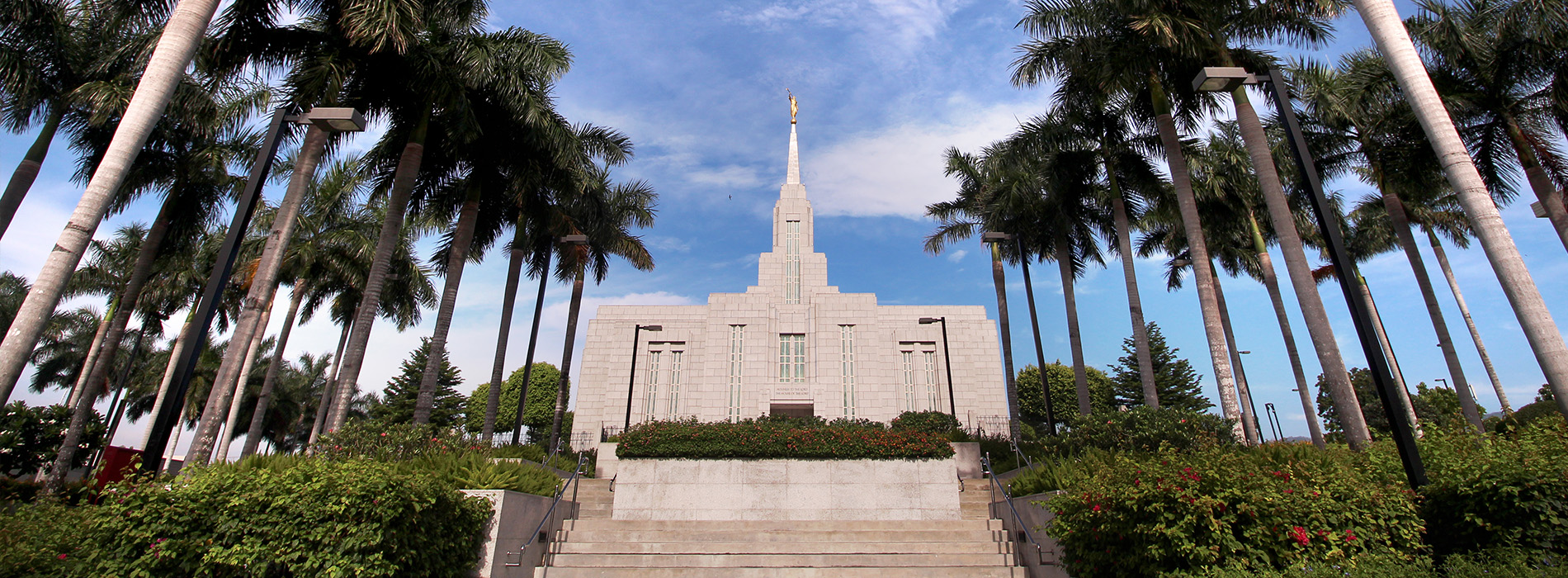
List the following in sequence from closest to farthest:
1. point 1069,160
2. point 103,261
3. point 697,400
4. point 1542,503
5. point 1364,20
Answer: point 1542,503, point 1364,20, point 1069,160, point 103,261, point 697,400

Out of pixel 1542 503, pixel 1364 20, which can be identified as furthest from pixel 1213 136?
pixel 1542 503

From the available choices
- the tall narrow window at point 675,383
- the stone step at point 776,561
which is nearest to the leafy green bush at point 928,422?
the stone step at point 776,561

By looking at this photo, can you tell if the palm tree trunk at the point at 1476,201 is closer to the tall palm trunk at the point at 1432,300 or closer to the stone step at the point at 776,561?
the stone step at the point at 776,561

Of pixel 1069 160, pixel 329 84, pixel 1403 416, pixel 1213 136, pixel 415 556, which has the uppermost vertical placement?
pixel 1213 136

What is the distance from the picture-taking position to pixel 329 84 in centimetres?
1326

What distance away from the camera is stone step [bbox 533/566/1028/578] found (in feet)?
33.5

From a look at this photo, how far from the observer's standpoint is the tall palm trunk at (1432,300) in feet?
60.5

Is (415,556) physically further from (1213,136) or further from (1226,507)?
(1213,136)

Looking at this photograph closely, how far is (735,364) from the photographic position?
32438mm

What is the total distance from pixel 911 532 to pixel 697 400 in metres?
21.8

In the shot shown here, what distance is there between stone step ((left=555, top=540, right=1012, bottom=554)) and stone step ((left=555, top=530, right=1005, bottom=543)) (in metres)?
0.14

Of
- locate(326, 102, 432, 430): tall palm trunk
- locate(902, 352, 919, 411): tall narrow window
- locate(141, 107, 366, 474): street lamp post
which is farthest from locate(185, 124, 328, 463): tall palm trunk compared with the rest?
locate(902, 352, 919, 411): tall narrow window

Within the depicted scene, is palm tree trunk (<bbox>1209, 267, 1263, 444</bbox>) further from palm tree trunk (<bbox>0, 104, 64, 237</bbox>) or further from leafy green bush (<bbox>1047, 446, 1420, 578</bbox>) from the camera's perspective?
palm tree trunk (<bbox>0, 104, 64, 237</bbox>)

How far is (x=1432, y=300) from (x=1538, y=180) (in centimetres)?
487
